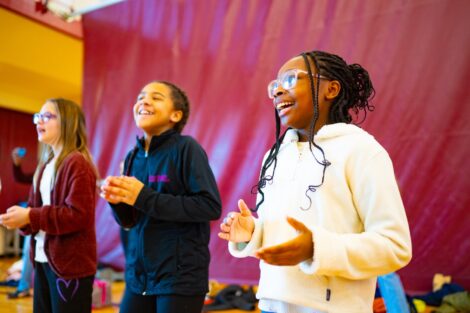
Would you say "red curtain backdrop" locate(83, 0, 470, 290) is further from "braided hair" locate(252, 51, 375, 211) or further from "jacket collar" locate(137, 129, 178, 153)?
"braided hair" locate(252, 51, 375, 211)

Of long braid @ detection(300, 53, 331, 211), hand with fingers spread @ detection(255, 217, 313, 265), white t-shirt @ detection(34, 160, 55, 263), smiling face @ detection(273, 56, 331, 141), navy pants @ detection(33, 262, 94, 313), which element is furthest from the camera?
white t-shirt @ detection(34, 160, 55, 263)

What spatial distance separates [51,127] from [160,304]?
991 mm

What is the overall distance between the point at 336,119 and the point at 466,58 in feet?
8.11

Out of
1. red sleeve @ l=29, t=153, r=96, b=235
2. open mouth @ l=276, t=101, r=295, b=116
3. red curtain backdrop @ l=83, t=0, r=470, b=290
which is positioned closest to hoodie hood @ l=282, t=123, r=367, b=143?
open mouth @ l=276, t=101, r=295, b=116

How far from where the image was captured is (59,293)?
163 cm

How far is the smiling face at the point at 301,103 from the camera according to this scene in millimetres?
1089

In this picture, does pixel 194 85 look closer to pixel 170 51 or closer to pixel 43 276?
pixel 170 51

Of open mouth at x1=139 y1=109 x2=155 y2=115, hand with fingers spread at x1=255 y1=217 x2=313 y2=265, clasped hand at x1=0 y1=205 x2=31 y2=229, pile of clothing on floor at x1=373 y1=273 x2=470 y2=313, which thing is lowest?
pile of clothing on floor at x1=373 y1=273 x2=470 y2=313

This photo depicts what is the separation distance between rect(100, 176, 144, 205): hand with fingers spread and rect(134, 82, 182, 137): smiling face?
13.7 inches

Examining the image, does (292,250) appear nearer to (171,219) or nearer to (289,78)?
(289,78)

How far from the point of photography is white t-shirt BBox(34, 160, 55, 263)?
1740 millimetres

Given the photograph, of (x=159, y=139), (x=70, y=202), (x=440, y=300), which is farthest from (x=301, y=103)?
(x=440, y=300)

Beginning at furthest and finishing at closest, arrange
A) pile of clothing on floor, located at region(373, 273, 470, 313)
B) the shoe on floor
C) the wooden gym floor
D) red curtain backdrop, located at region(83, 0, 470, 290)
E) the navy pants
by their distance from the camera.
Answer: the shoe on floor, the wooden gym floor, red curtain backdrop, located at region(83, 0, 470, 290), pile of clothing on floor, located at region(373, 273, 470, 313), the navy pants

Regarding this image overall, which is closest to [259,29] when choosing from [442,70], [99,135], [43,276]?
[442,70]
